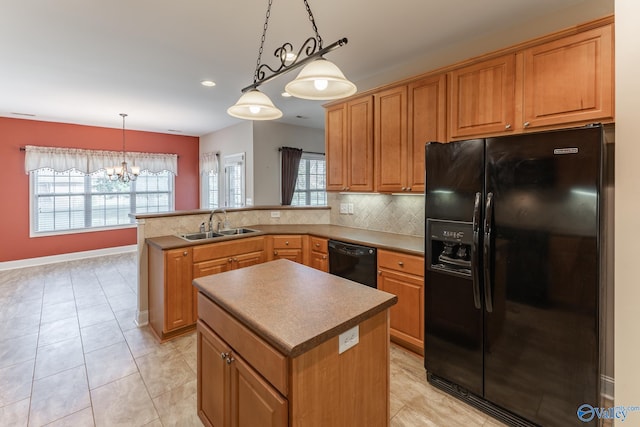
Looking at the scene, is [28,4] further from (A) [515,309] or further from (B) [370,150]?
(A) [515,309]

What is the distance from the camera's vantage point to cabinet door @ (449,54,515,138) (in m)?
2.23

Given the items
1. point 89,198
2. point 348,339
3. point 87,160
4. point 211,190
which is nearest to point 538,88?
Answer: point 348,339

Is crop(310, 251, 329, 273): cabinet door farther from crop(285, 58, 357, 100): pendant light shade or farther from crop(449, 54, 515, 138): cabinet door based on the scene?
crop(285, 58, 357, 100): pendant light shade

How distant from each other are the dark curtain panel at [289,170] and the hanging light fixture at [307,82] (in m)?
3.72

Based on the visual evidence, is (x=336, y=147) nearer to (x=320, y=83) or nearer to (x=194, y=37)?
(x=194, y=37)

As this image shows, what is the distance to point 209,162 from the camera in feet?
22.7

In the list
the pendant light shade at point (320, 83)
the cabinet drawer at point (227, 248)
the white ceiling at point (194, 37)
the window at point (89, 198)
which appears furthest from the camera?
the window at point (89, 198)

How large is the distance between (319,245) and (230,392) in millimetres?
2071

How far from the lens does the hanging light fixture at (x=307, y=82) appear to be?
56.4 inches

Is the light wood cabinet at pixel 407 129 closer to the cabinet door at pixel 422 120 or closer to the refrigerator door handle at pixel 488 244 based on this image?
A: the cabinet door at pixel 422 120

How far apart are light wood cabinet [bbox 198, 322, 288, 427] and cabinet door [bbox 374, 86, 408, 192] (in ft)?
7.07

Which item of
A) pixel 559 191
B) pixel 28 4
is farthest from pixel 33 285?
pixel 559 191

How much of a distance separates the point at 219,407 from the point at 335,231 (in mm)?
2255

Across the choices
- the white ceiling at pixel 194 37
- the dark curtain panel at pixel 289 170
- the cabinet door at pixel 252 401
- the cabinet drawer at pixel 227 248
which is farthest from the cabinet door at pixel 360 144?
the dark curtain panel at pixel 289 170
